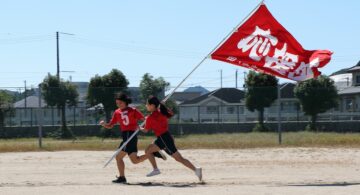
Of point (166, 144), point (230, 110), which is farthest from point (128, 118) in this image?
point (230, 110)

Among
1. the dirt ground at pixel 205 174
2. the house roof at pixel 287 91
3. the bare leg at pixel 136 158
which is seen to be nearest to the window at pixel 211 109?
the house roof at pixel 287 91

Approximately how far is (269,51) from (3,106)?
18826 millimetres

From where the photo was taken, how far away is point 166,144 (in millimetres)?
10633

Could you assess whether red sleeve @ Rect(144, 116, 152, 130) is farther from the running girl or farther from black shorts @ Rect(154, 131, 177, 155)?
black shorts @ Rect(154, 131, 177, 155)

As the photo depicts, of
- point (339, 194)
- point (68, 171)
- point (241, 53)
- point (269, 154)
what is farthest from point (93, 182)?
point (269, 154)

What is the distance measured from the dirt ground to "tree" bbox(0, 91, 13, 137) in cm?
796

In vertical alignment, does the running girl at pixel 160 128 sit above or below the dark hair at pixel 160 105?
below

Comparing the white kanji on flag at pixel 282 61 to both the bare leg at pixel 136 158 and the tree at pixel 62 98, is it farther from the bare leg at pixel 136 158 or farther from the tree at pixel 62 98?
the tree at pixel 62 98

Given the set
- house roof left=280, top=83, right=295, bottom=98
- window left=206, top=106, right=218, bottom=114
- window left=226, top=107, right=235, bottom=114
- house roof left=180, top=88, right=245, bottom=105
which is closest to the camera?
house roof left=180, top=88, right=245, bottom=105

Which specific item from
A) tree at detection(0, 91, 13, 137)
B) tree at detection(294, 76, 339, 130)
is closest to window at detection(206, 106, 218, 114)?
tree at detection(294, 76, 339, 130)

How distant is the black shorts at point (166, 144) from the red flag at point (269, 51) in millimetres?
1715

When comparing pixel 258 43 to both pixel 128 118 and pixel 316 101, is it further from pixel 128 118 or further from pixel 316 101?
pixel 316 101

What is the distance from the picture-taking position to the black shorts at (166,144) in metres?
10.6

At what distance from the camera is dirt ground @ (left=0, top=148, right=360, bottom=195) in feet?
30.9
